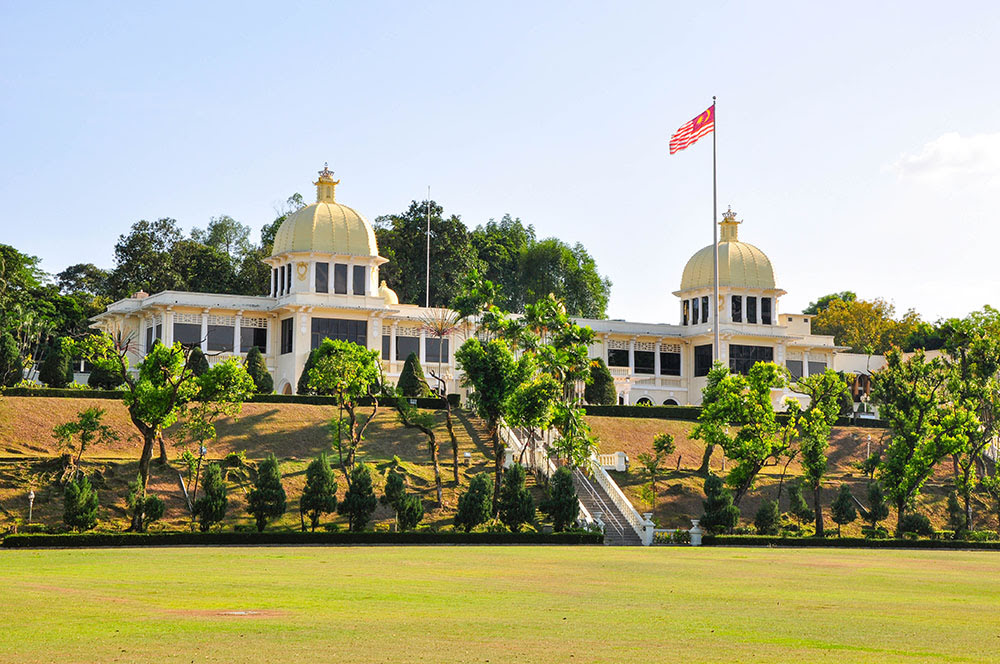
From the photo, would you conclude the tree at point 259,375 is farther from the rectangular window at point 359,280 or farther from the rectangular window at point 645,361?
the rectangular window at point 645,361

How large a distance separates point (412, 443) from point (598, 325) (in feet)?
88.4

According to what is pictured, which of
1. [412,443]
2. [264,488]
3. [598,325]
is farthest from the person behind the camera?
[598,325]

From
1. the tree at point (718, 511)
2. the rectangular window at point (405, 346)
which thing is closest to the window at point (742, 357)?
the rectangular window at point (405, 346)

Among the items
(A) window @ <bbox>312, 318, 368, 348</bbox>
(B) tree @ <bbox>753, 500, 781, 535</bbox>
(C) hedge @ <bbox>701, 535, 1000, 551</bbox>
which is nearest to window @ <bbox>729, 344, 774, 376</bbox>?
(A) window @ <bbox>312, 318, 368, 348</bbox>

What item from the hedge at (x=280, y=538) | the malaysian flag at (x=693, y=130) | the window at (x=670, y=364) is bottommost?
the hedge at (x=280, y=538)

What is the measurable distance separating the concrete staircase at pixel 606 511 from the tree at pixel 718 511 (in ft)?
11.2

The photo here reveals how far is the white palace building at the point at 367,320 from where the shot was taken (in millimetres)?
74000

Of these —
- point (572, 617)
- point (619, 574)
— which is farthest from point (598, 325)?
point (572, 617)

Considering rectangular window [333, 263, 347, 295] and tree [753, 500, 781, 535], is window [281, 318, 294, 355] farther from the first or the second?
tree [753, 500, 781, 535]

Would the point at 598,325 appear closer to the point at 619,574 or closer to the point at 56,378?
the point at 56,378

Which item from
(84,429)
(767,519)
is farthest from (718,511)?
(84,429)

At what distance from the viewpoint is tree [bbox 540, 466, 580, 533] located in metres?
49.3

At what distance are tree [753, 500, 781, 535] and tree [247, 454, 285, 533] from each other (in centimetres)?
1956

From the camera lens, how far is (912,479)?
54.4 m
